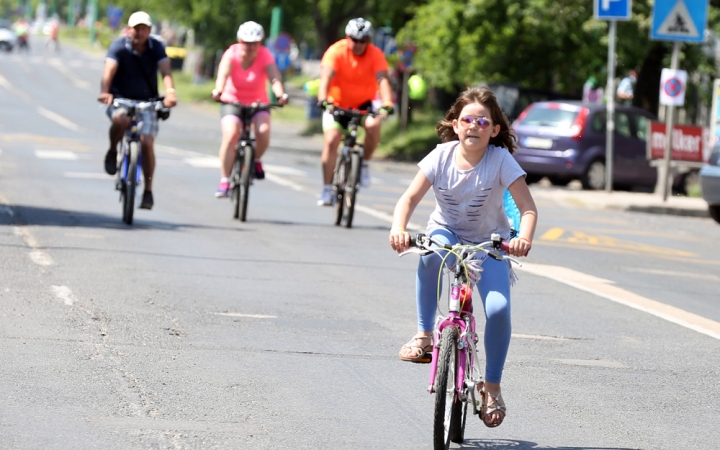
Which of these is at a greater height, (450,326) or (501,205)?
(501,205)

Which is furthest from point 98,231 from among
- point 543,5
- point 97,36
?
point 97,36

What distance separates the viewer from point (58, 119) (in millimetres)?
39906

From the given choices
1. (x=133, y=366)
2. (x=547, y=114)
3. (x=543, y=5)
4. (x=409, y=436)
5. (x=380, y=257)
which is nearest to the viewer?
(x=409, y=436)

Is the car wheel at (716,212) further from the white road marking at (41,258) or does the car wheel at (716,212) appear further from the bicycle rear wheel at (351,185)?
the white road marking at (41,258)

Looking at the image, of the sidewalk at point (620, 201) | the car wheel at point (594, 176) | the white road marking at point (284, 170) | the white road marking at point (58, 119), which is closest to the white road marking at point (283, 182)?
the white road marking at point (284, 170)

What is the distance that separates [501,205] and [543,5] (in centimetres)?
2581

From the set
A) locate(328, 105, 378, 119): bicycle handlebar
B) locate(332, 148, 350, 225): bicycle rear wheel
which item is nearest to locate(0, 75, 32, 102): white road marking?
locate(332, 148, 350, 225): bicycle rear wheel

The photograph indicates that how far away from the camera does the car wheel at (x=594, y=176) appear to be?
89.7 feet

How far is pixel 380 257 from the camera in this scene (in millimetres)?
12820

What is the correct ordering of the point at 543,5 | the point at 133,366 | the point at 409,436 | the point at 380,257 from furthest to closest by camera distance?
1. the point at 543,5
2. the point at 380,257
3. the point at 133,366
4. the point at 409,436

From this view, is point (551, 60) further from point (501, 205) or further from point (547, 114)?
point (501, 205)

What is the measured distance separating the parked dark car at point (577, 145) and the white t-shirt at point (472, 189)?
20.6 m

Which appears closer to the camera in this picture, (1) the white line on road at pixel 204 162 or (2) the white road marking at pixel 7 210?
(2) the white road marking at pixel 7 210

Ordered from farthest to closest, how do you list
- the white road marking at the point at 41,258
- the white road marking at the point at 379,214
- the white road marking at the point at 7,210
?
the white road marking at the point at 379,214 → the white road marking at the point at 7,210 → the white road marking at the point at 41,258
